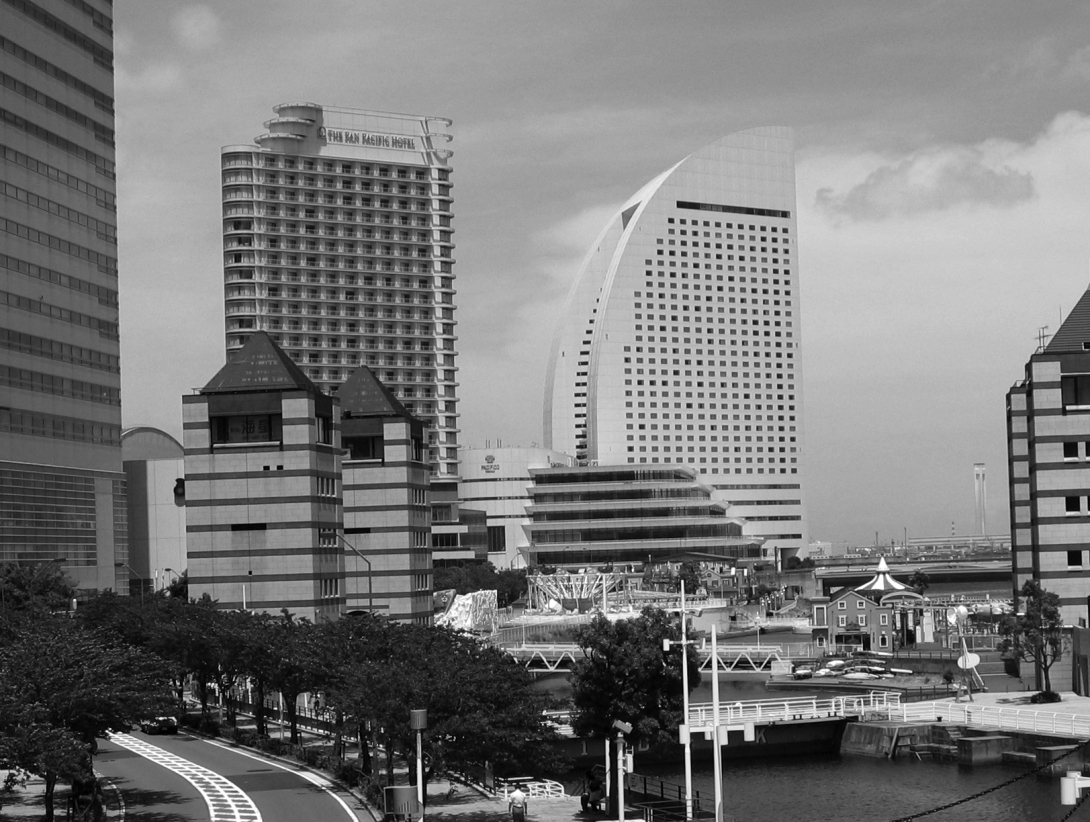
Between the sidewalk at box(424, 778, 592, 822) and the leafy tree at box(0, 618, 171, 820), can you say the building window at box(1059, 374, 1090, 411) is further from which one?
the leafy tree at box(0, 618, 171, 820)

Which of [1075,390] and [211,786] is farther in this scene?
[1075,390]

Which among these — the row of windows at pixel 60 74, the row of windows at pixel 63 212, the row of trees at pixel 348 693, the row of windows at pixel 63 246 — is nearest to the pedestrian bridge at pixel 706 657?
the row of windows at pixel 63 246

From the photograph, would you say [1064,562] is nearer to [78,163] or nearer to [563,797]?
[563,797]

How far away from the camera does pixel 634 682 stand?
66.1 m

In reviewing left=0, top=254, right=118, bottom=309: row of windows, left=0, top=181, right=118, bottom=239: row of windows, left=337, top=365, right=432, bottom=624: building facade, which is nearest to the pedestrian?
left=337, top=365, right=432, bottom=624: building facade

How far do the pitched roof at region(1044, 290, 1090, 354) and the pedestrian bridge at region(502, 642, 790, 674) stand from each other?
5035 centimetres

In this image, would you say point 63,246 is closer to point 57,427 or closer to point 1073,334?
point 57,427

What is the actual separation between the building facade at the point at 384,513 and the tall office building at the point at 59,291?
31.7 m

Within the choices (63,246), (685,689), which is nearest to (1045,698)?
(685,689)

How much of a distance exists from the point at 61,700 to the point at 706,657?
107m

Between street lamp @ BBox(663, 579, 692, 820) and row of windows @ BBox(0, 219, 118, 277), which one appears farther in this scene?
row of windows @ BBox(0, 219, 118, 277)

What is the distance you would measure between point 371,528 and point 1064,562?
203 ft

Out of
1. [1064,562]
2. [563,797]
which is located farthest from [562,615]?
[563,797]

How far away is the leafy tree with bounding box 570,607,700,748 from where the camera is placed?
216 ft
